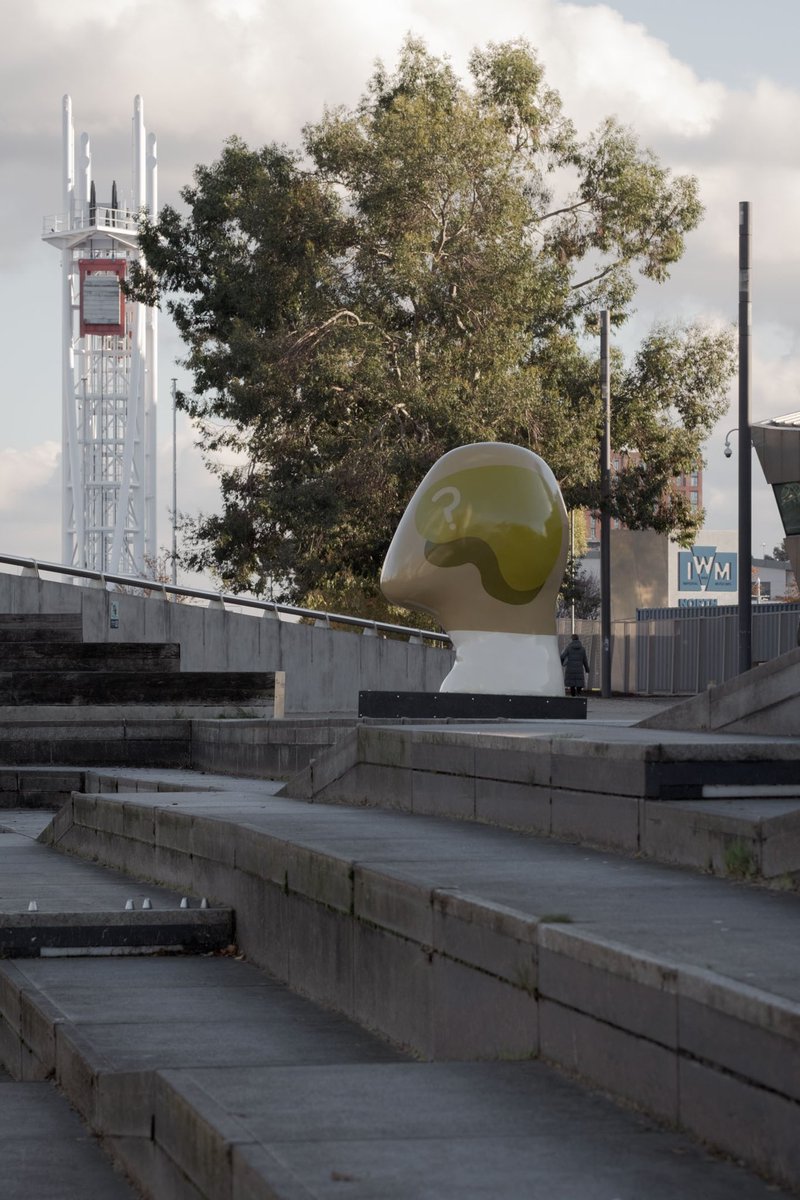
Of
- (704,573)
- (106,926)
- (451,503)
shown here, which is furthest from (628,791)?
(704,573)

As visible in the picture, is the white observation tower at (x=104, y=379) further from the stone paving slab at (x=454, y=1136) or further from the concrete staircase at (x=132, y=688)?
the stone paving slab at (x=454, y=1136)

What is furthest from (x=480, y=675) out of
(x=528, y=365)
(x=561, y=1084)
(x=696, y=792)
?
(x=528, y=365)

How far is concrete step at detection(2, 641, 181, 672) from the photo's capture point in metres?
19.2

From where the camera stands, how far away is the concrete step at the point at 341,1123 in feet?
10.3

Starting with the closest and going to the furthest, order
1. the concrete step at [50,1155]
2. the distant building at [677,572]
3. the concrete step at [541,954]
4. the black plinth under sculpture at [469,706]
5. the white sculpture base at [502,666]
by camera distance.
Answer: the concrete step at [541,954] < the concrete step at [50,1155] < the black plinth under sculpture at [469,706] < the white sculpture base at [502,666] < the distant building at [677,572]

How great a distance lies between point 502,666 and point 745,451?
12301 mm

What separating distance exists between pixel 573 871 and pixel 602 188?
37861mm

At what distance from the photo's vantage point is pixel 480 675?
15.3 meters

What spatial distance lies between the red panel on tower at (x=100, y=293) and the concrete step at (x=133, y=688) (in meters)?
106

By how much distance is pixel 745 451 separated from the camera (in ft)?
86.5

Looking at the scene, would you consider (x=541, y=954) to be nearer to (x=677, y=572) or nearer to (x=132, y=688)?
(x=132, y=688)

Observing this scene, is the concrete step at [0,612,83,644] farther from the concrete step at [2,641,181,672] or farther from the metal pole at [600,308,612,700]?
the metal pole at [600,308,612,700]

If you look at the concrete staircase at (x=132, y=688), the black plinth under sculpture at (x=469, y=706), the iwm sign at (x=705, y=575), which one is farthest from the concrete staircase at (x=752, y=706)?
the iwm sign at (x=705, y=575)

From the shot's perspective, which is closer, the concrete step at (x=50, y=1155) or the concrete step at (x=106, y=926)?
the concrete step at (x=50, y=1155)
